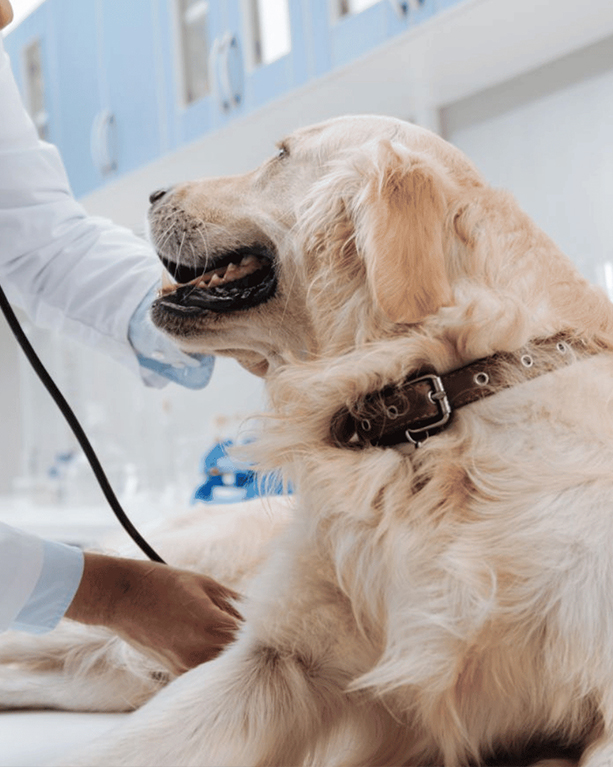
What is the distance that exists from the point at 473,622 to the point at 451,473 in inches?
5.0

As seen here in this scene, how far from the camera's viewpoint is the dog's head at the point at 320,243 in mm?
831

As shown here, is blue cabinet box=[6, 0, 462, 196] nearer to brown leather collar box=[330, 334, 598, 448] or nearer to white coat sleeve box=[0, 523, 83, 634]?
brown leather collar box=[330, 334, 598, 448]

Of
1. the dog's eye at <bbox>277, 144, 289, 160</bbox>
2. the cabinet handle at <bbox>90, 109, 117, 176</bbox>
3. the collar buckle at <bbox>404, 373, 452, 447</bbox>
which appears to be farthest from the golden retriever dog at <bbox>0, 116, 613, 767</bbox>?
the cabinet handle at <bbox>90, 109, 117, 176</bbox>

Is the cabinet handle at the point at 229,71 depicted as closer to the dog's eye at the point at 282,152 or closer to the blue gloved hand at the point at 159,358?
the blue gloved hand at the point at 159,358

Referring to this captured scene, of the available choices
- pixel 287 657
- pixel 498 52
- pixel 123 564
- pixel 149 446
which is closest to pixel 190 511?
pixel 123 564

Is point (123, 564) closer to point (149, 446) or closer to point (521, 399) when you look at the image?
point (521, 399)

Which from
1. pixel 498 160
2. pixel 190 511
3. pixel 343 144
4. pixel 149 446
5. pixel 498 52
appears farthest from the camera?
pixel 149 446

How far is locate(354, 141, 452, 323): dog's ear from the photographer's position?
0.81 m

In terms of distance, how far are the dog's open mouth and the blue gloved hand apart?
29 centimetres

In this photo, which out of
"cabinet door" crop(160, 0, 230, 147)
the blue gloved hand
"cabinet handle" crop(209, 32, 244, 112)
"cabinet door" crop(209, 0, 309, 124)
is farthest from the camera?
"cabinet door" crop(160, 0, 230, 147)

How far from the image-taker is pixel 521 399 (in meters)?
0.78

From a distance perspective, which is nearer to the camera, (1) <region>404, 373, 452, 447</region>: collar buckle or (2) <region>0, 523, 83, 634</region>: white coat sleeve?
(1) <region>404, 373, 452, 447</region>: collar buckle

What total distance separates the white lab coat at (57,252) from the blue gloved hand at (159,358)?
1cm

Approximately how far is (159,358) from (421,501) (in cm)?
70
